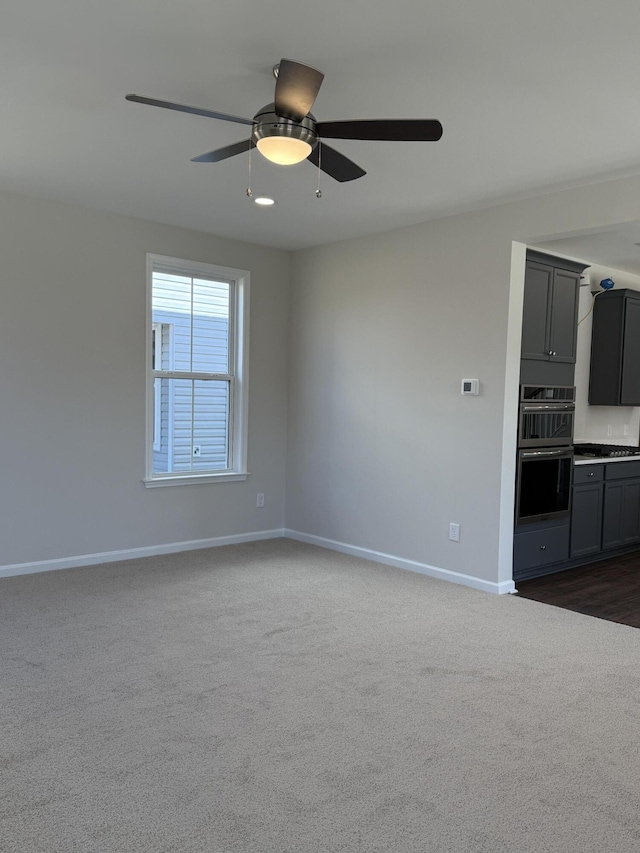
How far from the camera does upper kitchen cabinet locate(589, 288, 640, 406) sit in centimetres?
614

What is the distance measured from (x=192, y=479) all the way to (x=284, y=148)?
351 cm

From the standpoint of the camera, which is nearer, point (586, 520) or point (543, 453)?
point (543, 453)

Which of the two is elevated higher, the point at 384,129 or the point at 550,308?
the point at 384,129

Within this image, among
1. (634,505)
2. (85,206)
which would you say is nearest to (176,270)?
(85,206)

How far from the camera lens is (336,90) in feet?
9.71

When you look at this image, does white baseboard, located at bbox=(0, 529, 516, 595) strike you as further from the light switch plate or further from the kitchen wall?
the kitchen wall

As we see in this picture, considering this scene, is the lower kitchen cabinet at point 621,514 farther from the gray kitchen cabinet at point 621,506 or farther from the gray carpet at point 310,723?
the gray carpet at point 310,723

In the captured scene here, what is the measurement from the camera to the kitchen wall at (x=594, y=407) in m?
6.23

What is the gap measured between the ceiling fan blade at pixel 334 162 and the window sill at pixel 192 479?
3.10 meters

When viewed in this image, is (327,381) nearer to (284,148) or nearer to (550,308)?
(550,308)

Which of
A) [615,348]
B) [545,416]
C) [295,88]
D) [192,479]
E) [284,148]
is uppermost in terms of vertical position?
[295,88]

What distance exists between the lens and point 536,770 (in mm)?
2465

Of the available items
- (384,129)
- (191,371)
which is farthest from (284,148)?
(191,371)

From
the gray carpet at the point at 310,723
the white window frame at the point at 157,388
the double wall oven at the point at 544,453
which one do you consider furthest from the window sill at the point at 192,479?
the double wall oven at the point at 544,453
